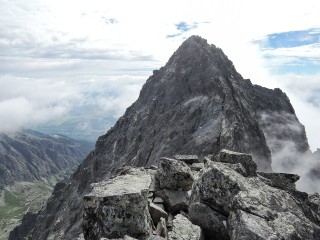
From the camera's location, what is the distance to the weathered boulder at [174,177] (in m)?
24.0

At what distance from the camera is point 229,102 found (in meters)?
146

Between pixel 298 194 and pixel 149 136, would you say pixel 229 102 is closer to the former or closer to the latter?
pixel 149 136

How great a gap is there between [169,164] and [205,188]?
20.5 ft

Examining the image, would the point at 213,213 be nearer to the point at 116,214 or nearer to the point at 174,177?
the point at 116,214

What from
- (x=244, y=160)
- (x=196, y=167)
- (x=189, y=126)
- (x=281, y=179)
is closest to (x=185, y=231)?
(x=244, y=160)

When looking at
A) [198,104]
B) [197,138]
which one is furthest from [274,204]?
[198,104]

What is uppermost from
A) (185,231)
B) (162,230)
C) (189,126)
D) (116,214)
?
(116,214)

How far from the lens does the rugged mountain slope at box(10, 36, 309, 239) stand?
132m

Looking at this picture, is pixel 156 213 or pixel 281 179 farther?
pixel 281 179

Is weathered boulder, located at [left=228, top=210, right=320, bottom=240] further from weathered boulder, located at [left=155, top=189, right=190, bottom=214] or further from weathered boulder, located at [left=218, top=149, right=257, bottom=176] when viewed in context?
weathered boulder, located at [left=218, top=149, right=257, bottom=176]

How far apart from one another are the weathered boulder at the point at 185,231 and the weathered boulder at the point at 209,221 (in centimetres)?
65

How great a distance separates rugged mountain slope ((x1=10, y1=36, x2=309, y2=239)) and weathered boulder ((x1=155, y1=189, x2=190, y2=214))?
314ft

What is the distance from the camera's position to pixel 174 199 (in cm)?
2273

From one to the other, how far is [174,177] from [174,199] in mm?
1805
